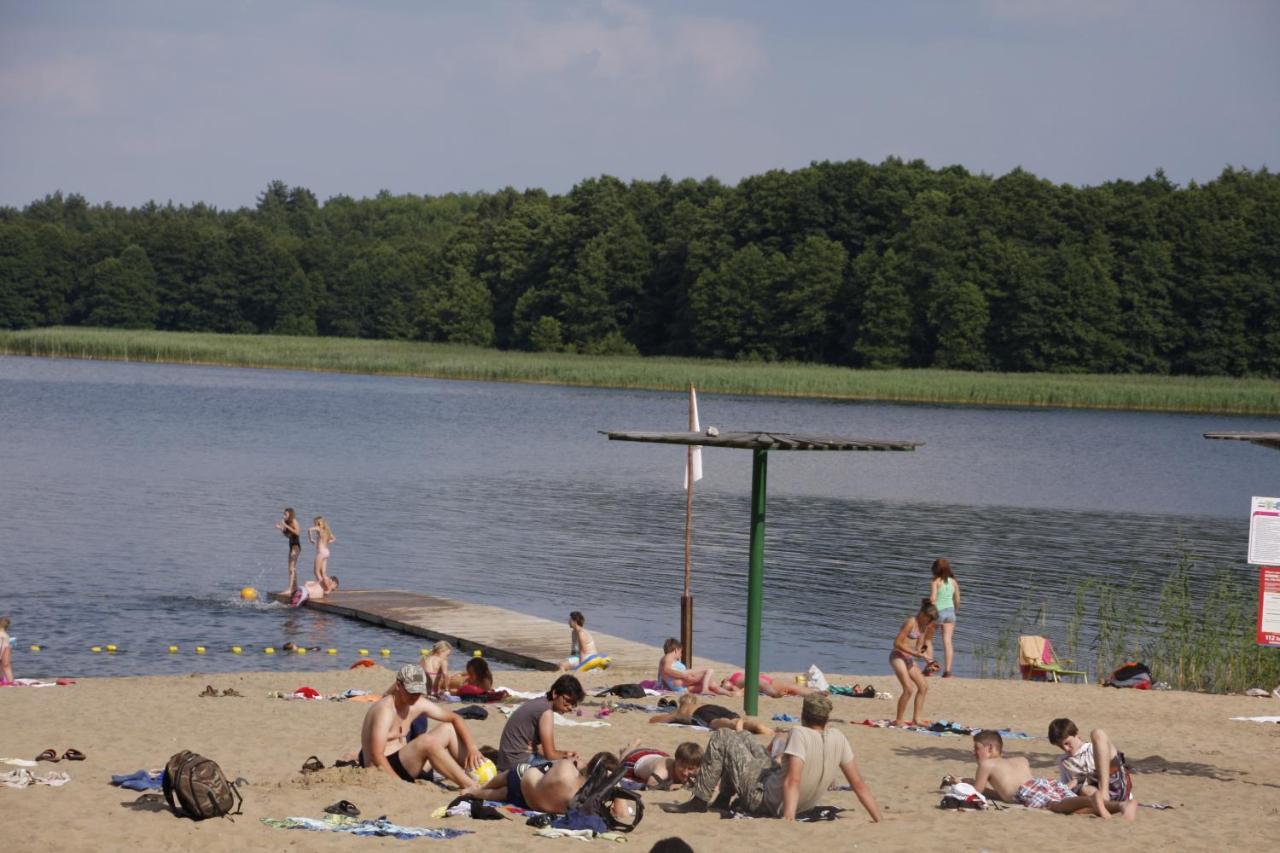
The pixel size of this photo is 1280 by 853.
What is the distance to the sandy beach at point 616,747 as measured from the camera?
10359 mm

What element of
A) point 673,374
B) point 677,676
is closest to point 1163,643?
point 677,676

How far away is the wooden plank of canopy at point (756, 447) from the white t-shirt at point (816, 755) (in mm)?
2728

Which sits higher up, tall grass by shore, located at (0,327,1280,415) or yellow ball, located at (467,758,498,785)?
tall grass by shore, located at (0,327,1280,415)

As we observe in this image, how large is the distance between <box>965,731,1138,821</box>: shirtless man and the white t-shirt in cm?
157

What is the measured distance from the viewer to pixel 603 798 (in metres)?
10.8

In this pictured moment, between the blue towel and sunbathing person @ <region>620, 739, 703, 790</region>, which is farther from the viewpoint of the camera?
sunbathing person @ <region>620, 739, 703, 790</region>

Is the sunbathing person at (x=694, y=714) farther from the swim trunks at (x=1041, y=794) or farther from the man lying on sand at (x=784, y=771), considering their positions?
the swim trunks at (x=1041, y=794)

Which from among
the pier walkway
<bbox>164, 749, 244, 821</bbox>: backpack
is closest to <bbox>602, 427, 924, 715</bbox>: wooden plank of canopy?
the pier walkway

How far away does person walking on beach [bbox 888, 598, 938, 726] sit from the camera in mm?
14719

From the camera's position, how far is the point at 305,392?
7962cm

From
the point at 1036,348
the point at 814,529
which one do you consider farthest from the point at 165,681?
the point at 1036,348

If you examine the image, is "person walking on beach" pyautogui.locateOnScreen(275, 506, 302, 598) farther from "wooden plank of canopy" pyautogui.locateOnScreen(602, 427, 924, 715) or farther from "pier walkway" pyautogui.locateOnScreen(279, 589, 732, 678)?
"wooden plank of canopy" pyautogui.locateOnScreen(602, 427, 924, 715)

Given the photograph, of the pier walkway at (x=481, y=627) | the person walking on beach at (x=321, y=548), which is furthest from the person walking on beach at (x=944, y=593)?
the person walking on beach at (x=321, y=548)

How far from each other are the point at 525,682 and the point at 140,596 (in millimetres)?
9033
